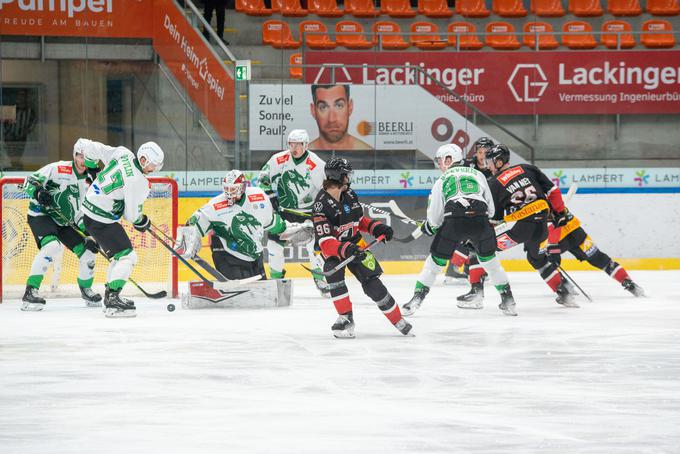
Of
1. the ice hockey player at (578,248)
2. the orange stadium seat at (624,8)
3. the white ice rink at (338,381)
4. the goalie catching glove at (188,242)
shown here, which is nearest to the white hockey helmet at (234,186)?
the goalie catching glove at (188,242)

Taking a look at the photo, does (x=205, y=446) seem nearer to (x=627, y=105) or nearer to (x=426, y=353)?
(x=426, y=353)

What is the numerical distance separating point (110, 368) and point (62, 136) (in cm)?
511

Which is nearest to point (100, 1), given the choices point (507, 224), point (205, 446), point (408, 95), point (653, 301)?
point (408, 95)

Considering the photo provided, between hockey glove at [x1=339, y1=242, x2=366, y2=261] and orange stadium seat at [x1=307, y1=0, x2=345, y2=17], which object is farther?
orange stadium seat at [x1=307, y1=0, x2=345, y2=17]

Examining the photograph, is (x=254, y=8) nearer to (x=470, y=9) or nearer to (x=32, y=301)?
(x=470, y=9)

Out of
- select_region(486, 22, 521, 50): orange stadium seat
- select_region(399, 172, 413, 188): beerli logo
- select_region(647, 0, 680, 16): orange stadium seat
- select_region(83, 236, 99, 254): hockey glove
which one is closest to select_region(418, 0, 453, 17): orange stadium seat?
select_region(486, 22, 521, 50): orange stadium seat

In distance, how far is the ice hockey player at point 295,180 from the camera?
834cm

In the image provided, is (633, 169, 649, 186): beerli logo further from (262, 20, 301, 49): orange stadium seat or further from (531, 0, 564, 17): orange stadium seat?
(262, 20, 301, 49): orange stadium seat

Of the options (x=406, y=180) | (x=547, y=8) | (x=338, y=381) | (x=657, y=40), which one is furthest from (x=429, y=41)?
(x=338, y=381)

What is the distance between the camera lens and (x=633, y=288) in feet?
26.2

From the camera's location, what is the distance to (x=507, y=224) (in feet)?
24.1

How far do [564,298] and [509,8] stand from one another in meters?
6.47

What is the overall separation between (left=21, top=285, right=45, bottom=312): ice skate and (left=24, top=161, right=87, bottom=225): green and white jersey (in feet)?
1.58

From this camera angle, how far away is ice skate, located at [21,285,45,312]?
7.26 metres
